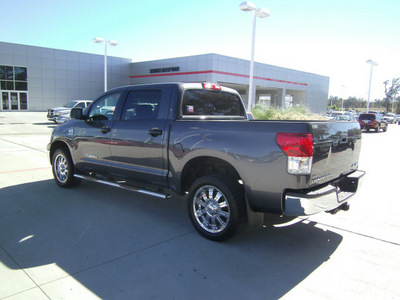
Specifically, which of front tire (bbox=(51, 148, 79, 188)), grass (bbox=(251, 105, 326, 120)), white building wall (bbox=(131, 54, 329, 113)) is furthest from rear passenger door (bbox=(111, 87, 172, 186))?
white building wall (bbox=(131, 54, 329, 113))

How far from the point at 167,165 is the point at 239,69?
37.5m

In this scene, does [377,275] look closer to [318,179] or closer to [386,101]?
[318,179]

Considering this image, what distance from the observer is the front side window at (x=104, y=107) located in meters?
5.37

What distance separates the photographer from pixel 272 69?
145 ft

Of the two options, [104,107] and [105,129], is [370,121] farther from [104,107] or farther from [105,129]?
[105,129]

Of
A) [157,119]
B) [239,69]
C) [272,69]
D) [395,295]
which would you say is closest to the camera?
[395,295]

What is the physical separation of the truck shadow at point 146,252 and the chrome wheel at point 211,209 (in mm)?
209

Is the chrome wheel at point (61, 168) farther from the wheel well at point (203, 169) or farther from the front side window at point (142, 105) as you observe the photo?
the wheel well at point (203, 169)

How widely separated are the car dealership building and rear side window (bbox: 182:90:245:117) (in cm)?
3179

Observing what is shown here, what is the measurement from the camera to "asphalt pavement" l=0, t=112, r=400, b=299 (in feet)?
9.72

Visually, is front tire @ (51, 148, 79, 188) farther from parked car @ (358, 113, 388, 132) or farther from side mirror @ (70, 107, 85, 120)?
parked car @ (358, 113, 388, 132)

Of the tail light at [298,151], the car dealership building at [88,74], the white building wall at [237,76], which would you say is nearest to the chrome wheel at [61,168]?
the tail light at [298,151]

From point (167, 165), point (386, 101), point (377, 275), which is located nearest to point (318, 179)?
point (377, 275)

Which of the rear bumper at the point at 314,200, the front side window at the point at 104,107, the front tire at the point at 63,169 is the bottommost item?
the front tire at the point at 63,169
